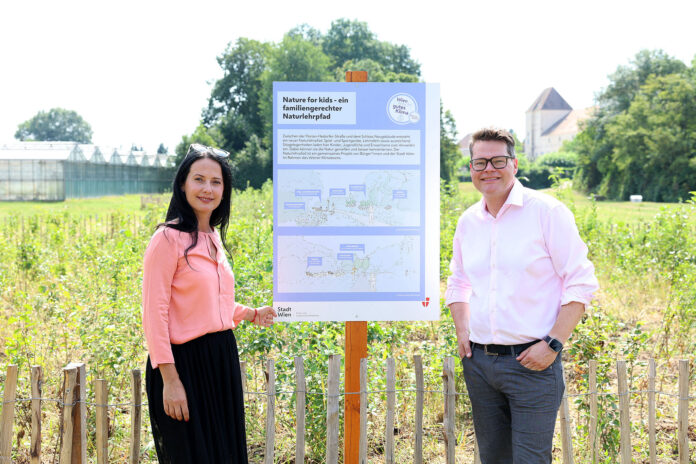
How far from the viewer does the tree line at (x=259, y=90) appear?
42.4 metres

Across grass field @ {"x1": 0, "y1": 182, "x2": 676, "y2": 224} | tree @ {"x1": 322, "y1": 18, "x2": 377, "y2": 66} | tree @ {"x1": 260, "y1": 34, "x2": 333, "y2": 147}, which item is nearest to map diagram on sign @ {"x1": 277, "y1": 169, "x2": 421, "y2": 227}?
grass field @ {"x1": 0, "y1": 182, "x2": 676, "y2": 224}

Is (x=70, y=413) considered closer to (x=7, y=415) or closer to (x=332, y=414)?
(x=7, y=415)

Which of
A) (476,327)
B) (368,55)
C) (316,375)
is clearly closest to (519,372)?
(476,327)

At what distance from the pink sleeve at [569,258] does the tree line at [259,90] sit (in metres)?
39.3

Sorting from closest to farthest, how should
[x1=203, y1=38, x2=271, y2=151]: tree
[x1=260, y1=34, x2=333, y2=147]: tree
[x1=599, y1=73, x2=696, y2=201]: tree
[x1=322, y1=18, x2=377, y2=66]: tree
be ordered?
[x1=599, y1=73, x2=696, y2=201]: tree < [x1=260, y1=34, x2=333, y2=147]: tree < [x1=203, y1=38, x2=271, y2=151]: tree < [x1=322, y1=18, x2=377, y2=66]: tree

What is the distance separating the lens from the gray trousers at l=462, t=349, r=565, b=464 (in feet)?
8.03

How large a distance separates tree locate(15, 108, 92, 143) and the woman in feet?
333

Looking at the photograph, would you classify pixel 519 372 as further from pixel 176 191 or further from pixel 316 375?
pixel 176 191

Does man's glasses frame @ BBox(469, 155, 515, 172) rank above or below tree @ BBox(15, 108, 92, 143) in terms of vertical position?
below

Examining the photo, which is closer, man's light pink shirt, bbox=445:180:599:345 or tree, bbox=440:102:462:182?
man's light pink shirt, bbox=445:180:599:345

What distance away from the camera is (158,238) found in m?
2.43

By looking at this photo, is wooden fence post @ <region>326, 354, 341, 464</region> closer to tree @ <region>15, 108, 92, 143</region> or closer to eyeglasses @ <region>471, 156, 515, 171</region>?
eyeglasses @ <region>471, 156, 515, 171</region>

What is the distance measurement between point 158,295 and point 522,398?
1459 millimetres

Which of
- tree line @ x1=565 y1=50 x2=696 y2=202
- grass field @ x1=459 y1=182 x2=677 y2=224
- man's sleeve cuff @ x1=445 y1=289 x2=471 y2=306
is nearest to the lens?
man's sleeve cuff @ x1=445 y1=289 x2=471 y2=306
